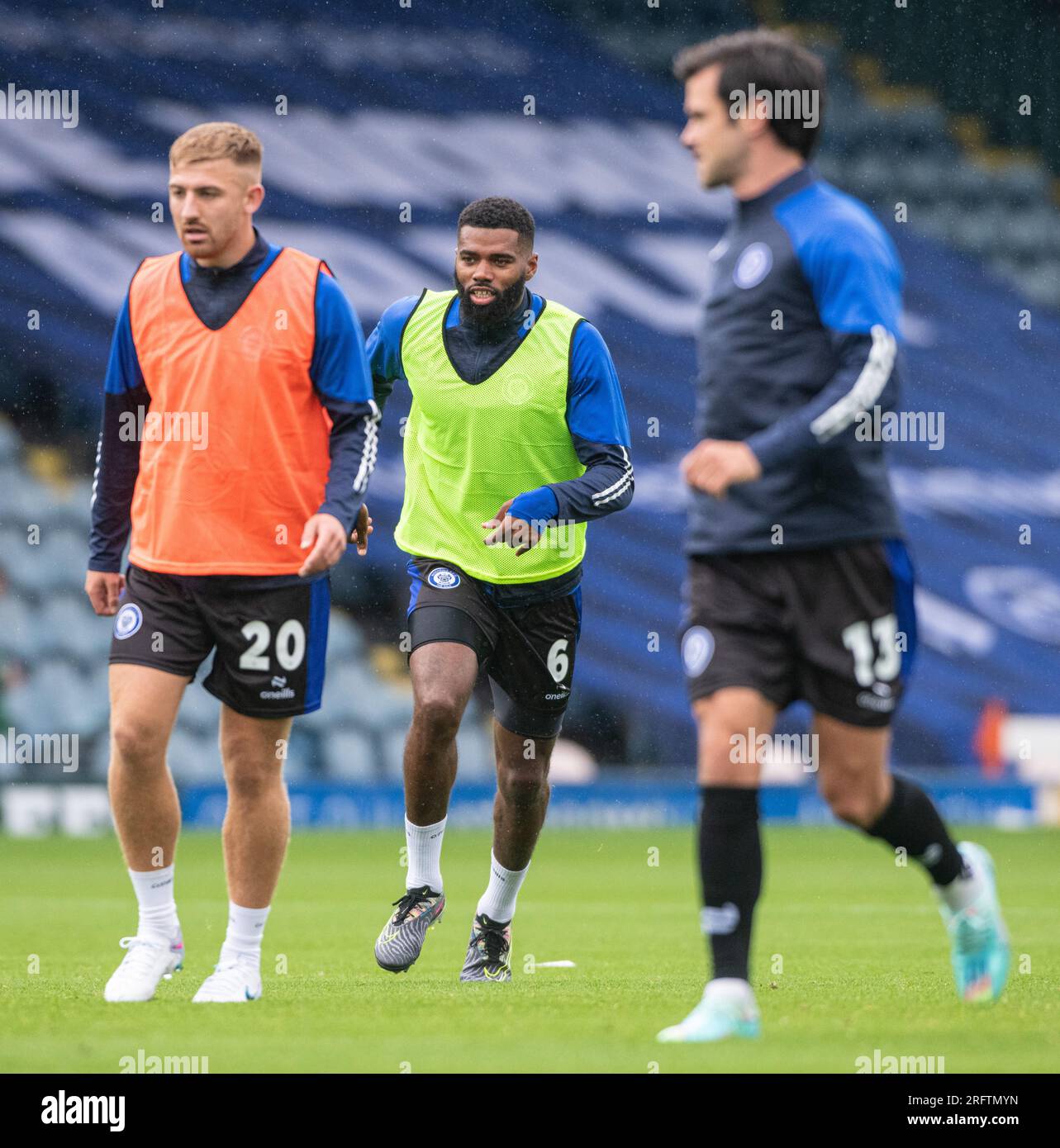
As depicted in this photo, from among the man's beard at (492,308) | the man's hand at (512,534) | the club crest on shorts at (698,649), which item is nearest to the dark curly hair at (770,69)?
the club crest on shorts at (698,649)

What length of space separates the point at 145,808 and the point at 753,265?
7.47 feet

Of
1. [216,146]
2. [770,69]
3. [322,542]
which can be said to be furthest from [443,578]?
[770,69]

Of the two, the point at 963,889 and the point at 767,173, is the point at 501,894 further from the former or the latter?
the point at 767,173

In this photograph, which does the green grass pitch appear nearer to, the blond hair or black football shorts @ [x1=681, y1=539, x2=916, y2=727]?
black football shorts @ [x1=681, y1=539, x2=916, y2=727]

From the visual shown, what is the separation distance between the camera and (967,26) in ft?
76.6

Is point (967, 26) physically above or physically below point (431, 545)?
above

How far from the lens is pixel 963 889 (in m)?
5.33

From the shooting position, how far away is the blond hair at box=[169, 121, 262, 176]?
5.59 metres

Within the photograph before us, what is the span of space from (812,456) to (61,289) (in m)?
15.4

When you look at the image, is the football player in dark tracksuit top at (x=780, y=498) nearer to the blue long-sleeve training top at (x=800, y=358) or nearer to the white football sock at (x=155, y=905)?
the blue long-sleeve training top at (x=800, y=358)

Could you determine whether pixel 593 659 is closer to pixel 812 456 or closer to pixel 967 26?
pixel 967 26

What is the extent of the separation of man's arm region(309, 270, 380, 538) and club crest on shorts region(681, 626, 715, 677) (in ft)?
4.16

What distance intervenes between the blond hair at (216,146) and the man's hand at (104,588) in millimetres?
1216
